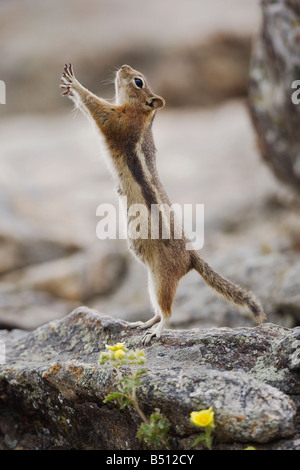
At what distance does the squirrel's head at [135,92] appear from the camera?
21.5ft

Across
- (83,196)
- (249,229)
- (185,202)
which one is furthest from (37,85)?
(249,229)

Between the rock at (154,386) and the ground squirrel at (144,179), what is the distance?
1.46ft

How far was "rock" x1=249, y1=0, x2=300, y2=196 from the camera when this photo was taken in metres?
9.34

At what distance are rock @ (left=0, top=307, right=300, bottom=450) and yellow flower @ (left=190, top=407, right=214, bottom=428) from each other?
9.2 inches

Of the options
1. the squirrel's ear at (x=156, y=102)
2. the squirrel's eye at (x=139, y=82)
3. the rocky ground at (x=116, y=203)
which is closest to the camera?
the rocky ground at (x=116, y=203)

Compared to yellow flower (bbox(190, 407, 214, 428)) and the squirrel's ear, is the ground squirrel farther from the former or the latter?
yellow flower (bbox(190, 407, 214, 428))

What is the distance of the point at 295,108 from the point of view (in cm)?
998

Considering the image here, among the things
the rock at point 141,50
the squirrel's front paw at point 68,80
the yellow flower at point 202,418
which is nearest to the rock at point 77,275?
the squirrel's front paw at point 68,80

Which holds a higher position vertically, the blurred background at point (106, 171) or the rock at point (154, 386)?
the blurred background at point (106, 171)

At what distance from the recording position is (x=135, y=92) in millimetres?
6652

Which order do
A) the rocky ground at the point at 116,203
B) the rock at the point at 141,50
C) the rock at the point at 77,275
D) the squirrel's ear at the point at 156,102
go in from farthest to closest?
the rock at the point at 141,50 < the rock at the point at 77,275 < the squirrel's ear at the point at 156,102 < the rocky ground at the point at 116,203

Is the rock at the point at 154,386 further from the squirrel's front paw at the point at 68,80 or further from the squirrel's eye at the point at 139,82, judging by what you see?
the squirrel's eye at the point at 139,82
